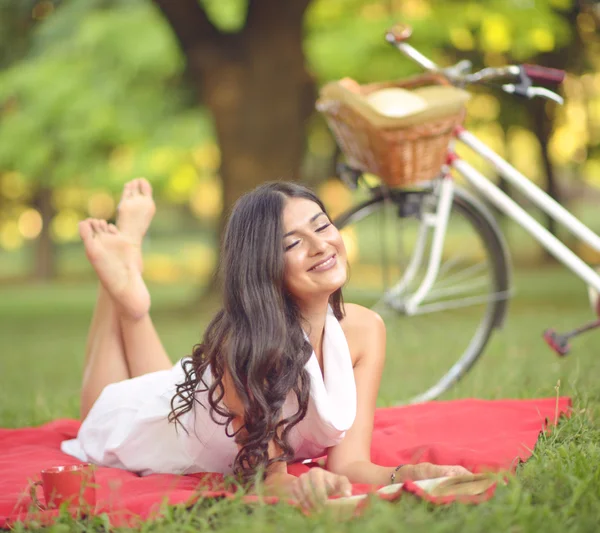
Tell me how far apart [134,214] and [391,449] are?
1.48 m

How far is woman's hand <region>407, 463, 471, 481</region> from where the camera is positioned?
2480 mm

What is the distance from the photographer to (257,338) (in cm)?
259

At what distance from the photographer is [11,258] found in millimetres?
38500

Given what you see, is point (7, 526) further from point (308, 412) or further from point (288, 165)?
point (288, 165)

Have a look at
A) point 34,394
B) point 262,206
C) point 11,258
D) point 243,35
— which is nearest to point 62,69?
point 243,35

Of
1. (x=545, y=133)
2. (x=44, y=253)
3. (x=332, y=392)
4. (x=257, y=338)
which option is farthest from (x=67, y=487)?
(x=44, y=253)

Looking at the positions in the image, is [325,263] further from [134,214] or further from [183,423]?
[134,214]

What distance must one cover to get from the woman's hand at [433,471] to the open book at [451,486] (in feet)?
0.19

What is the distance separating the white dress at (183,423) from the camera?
8.93 ft

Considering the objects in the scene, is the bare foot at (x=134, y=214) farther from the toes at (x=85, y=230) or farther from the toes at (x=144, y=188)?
the toes at (x=85, y=230)

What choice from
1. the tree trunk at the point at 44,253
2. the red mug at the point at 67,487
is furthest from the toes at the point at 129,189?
the tree trunk at the point at 44,253

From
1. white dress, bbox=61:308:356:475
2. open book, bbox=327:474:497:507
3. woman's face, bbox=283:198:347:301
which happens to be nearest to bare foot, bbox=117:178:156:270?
white dress, bbox=61:308:356:475

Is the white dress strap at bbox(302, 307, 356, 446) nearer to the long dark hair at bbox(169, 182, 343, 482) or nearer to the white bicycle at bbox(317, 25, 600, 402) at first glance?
the long dark hair at bbox(169, 182, 343, 482)

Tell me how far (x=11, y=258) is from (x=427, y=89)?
36.8 metres
